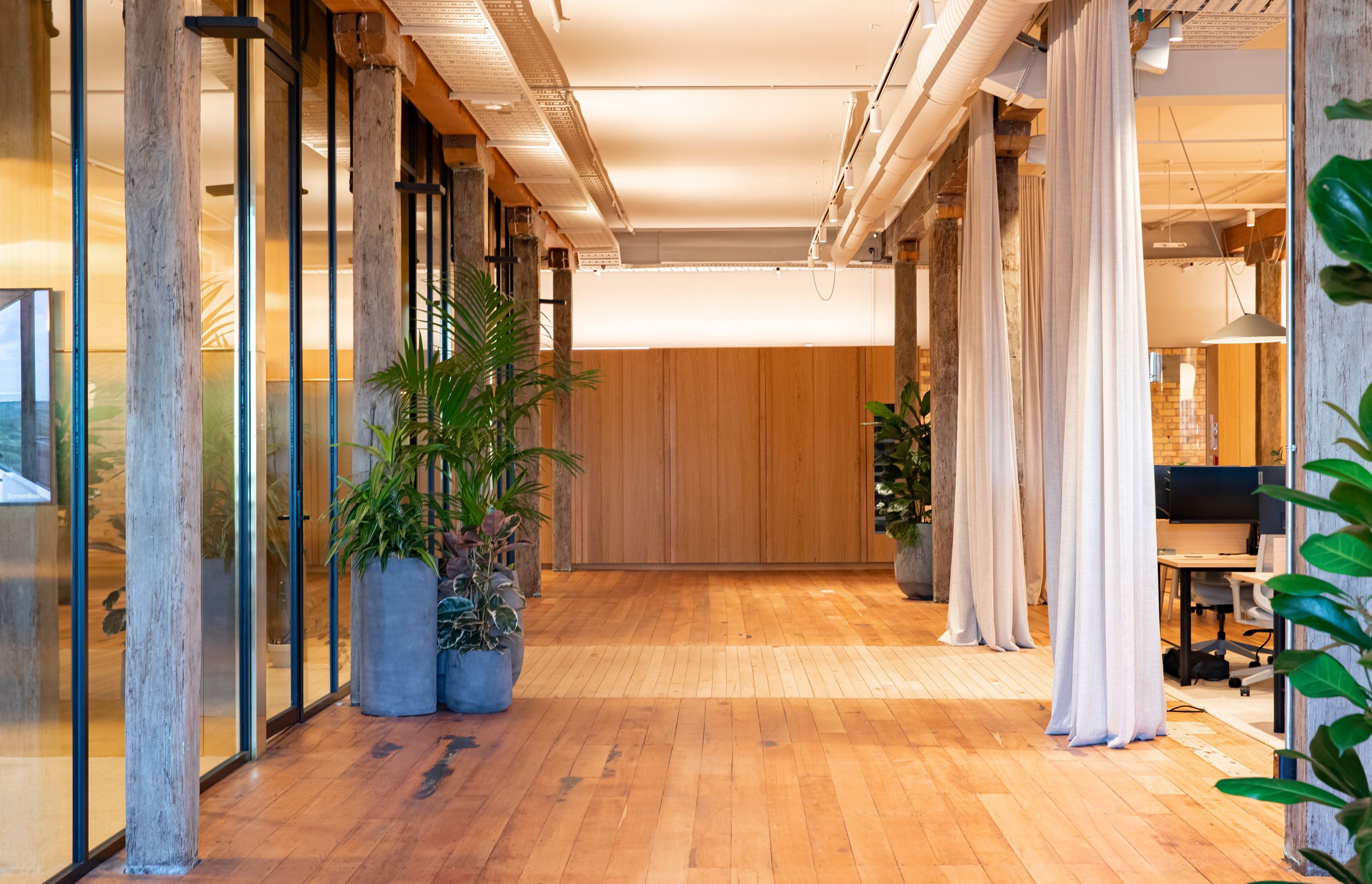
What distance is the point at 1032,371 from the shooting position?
32.0ft

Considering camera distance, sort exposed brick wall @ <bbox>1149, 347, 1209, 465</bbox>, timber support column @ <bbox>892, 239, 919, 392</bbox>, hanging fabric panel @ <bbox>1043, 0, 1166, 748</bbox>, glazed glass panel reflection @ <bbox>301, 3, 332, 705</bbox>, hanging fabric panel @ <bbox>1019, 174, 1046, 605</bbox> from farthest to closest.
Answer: exposed brick wall @ <bbox>1149, 347, 1209, 465</bbox> → timber support column @ <bbox>892, 239, 919, 392</bbox> → hanging fabric panel @ <bbox>1019, 174, 1046, 605</bbox> → glazed glass panel reflection @ <bbox>301, 3, 332, 705</bbox> → hanging fabric panel @ <bbox>1043, 0, 1166, 748</bbox>

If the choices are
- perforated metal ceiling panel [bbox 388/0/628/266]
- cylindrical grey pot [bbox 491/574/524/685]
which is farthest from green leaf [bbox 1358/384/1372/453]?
perforated metal ceiling panel [bbox 388/0/628/266]

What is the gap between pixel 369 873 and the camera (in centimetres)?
341

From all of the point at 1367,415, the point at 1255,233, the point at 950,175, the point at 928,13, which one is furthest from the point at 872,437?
the point at 1367,415

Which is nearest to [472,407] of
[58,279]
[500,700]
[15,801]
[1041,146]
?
[500,700]

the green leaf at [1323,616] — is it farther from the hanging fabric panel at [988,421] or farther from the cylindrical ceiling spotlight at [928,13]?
the hanging fabric panel at [988,421]

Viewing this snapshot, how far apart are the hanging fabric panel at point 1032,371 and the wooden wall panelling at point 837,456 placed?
3129 mm

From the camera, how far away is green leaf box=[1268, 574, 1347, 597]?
173cm

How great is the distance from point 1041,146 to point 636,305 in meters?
6.52

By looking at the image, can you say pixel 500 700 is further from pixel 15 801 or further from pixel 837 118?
pixel 837 118

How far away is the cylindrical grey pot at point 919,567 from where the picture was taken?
10.3m

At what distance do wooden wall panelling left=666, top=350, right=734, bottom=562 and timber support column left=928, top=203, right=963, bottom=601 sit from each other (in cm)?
399

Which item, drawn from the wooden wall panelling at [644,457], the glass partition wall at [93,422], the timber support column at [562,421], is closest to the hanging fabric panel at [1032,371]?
the wooden wall panelling at [644,457]

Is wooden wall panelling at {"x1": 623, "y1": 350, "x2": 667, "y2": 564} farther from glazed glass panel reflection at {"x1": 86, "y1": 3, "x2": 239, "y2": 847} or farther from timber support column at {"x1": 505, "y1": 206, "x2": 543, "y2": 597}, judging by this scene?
glazed glass panel reflection at {"x1": 86, "y1": 3, "x2": 239, "y2": 847}
